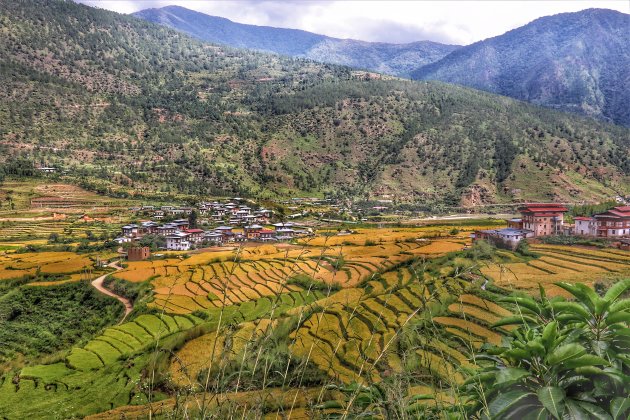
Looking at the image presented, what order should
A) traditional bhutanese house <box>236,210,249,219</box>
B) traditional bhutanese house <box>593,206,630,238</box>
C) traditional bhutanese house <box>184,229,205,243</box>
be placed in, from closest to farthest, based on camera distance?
1. traditional bhutanese house <box>593,206,630,238</box>
2. traditional bhutanese house <box>184,229,205,243</box>
3. traditional bhutanese house <box>236,210,249,219</box>

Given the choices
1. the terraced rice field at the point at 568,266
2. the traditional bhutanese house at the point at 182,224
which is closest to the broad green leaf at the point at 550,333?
the terraced rice field at the point at 568,266

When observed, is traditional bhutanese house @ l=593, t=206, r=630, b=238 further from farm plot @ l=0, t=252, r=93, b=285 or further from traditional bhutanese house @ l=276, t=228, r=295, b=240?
farm plot @ l=0, t=252, r=93, b=285

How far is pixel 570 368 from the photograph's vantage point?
43.3 inches

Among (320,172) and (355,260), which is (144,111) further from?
(355,260)

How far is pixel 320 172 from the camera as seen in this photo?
203 ft

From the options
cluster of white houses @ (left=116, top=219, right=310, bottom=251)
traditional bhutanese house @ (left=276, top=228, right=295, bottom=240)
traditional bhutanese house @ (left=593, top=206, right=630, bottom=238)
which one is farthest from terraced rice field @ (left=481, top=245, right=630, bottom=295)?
traditional bhutanese house @ (left=276, top=228, right=295, bottom=240)

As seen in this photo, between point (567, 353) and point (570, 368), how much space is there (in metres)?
0.08

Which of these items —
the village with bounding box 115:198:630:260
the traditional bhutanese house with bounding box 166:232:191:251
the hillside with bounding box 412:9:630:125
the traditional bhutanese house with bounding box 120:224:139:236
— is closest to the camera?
the village with bounding box 115:198:630:260

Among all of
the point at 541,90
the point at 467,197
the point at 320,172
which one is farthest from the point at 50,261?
the point at 541,90

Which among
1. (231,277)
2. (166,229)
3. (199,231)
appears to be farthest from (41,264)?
(231,277)

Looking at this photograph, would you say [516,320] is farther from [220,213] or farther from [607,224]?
[220,213]

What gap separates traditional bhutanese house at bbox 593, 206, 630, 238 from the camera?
9234mm

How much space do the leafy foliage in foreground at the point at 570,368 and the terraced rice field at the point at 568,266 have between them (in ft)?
12.9

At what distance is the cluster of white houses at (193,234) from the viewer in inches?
810
